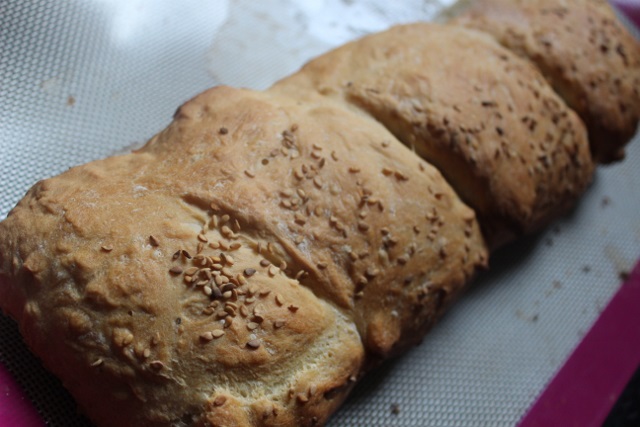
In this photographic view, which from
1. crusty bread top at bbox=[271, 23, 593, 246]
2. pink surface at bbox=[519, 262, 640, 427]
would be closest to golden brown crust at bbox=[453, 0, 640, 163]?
crusty bread top at bbox=[271, 23, 593, 246]

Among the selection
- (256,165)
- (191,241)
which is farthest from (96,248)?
(256,165)

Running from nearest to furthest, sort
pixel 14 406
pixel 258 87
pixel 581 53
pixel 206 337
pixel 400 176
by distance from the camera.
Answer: pixel 206 337
pixel 14 406
pixel 400 176
pixel 581 53
pixel 258 87

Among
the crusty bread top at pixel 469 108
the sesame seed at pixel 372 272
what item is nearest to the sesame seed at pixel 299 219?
the sesame seed at pixel 372 272

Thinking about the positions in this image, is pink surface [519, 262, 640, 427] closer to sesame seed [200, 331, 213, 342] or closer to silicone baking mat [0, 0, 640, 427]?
silicone baking mat [0, 0, 640, 427]

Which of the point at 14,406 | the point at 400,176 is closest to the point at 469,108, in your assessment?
the point at 400,176

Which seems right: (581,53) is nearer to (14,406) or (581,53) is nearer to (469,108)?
(469,108)

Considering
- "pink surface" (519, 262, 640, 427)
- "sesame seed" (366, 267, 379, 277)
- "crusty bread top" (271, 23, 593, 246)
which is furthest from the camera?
"pink surface" (519, 262, 640, 427)

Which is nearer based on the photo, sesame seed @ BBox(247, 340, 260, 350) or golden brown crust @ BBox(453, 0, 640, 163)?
sesame seed @ BBox(247, 340, 260, 350)
